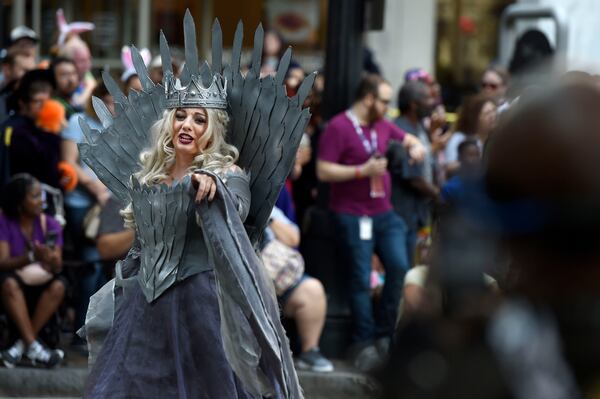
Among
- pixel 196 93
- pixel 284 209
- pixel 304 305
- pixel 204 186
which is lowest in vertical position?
pixel 304 305

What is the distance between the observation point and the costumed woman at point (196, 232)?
5.51 meters

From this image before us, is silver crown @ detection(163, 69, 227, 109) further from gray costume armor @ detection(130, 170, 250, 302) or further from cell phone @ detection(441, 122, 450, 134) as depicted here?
cell phone @ detection(441, 122, 450, 134)

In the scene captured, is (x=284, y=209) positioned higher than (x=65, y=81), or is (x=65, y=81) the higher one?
(x=65, y=81)

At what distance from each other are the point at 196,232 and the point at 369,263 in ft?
11.0

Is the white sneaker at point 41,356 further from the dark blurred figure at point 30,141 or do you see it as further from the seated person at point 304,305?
the seated person at point 304,305

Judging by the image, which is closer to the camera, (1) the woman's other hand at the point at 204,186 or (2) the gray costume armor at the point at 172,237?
(1) the woman's other hand at the point at 204,186

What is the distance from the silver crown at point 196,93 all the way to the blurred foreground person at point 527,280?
12.2 ft

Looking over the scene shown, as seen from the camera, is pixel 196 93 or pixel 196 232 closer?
pixel 196 232

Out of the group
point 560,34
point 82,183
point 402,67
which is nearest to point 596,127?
point 82,183

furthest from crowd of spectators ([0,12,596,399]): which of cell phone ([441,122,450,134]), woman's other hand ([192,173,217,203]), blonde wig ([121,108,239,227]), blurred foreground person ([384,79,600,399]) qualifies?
blurred foreground person ([384,79,600,399])

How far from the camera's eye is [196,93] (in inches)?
234

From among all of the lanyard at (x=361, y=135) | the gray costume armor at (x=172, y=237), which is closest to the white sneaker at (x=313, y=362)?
the lanyard at (x=361, y=135)

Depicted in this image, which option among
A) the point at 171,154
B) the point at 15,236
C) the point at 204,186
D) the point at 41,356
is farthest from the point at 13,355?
the point at 204,186

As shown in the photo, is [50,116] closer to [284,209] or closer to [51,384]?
[284,209]
